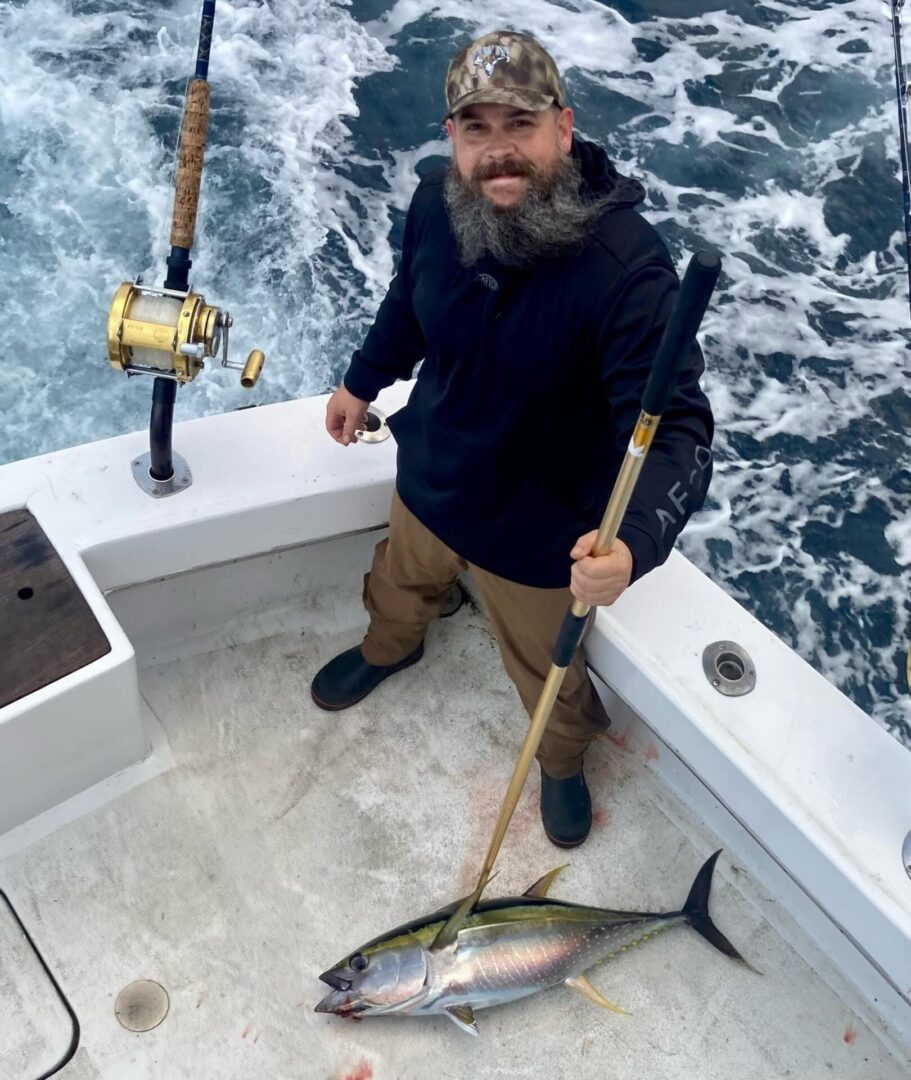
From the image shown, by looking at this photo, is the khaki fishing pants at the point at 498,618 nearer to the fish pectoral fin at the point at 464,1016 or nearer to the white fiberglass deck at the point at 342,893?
the white fiberglass deck at the point at 342,893

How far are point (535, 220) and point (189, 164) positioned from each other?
29.4 inches

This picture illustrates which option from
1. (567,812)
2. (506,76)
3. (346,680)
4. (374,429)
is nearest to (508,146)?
(506,76)

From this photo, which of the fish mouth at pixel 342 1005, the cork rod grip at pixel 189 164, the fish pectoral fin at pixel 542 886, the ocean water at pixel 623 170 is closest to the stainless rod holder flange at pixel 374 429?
the cork rod grip at pixel 189 164

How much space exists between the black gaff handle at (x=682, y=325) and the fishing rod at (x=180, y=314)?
0.91m

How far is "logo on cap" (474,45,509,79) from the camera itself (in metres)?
1.61

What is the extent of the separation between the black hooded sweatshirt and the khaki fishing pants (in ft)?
0.25

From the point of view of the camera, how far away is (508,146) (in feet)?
5.40

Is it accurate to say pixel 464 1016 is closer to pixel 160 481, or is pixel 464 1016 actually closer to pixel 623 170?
pixel 160 481

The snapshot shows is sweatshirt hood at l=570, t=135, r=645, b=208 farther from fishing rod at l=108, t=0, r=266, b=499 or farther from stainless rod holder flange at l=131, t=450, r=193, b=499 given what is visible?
stainless rod holder flange at l=131, t=450, r=193, b=499

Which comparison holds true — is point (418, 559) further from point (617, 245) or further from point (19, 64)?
point (19, 64)

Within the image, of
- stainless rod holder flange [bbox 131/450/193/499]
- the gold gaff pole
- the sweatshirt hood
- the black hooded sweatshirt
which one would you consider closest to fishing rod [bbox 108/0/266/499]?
stainless rod holder flange [bbox 131/450/193/499]

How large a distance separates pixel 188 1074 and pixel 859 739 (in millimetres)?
1387

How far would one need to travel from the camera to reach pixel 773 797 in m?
1.75

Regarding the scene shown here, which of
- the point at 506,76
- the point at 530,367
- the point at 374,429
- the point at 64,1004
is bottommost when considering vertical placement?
the point at 64,1004
